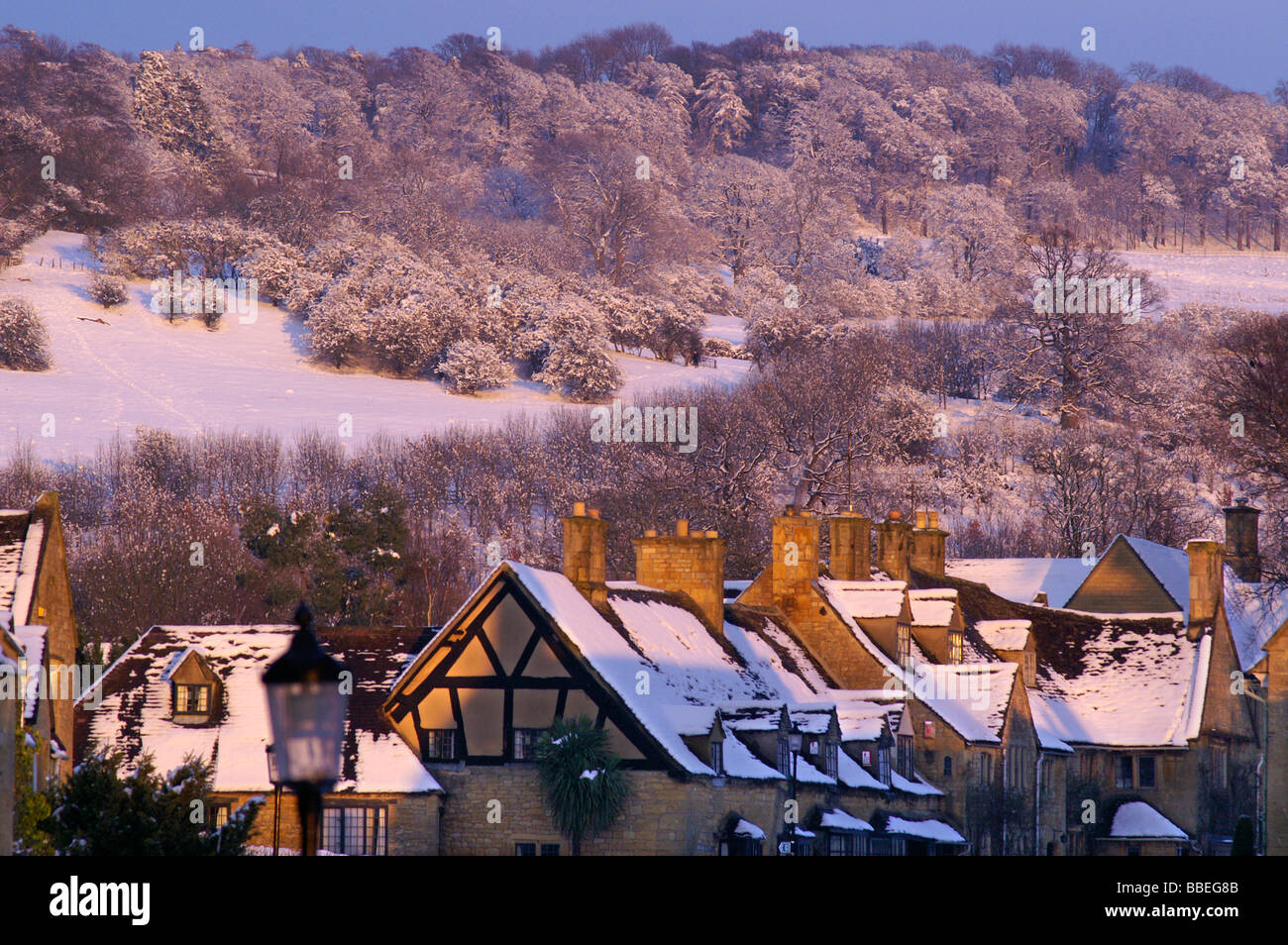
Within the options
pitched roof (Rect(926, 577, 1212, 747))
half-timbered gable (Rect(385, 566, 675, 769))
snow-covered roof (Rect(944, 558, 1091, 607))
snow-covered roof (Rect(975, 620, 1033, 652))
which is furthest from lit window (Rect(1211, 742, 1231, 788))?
half-timbered gable (Rect(385, 566, 675, 769))

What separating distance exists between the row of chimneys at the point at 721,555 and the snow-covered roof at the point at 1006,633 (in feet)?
11.7

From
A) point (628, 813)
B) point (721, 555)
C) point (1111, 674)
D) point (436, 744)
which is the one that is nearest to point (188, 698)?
point (436, 744)

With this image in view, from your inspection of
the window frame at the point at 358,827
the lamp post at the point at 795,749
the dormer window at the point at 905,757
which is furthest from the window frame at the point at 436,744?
the dormer window at the point at 905,757

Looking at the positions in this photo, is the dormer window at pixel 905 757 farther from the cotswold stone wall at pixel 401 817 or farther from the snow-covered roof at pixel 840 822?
the cotswold stone wall at pixel 401 817

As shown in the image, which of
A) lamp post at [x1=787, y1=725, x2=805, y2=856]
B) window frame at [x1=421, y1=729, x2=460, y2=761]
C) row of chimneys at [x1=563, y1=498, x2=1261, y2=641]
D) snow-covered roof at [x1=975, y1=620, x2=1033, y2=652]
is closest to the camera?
window frame at [x1=421, y1=729, x2=460, y2=761]

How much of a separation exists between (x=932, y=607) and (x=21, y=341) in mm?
83676

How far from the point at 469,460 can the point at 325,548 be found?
28.7 meters

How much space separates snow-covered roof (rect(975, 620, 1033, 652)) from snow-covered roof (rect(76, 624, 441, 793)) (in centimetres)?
1936

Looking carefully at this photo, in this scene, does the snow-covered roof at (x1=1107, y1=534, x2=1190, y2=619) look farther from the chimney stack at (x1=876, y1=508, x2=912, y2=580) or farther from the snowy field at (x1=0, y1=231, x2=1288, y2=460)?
the snowy field at (x1=0, y1=231, x2=1288, y2=460)

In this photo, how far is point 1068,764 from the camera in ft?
177

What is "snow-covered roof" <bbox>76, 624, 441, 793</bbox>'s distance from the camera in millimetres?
37594

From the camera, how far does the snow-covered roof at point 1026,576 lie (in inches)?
2704
